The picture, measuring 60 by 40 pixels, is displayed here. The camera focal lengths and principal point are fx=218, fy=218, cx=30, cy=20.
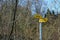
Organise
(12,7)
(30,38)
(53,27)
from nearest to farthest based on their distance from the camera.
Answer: (12,7) < (30,38) < (53,27)

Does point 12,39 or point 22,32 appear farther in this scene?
point 22,32

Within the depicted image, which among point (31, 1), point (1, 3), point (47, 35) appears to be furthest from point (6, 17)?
point (47, 35)

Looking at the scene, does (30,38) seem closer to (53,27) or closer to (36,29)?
(36,29)

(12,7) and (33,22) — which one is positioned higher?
(12,7)

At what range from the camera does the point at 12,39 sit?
476cm

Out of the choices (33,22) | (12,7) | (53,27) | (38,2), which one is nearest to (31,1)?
(38,2)

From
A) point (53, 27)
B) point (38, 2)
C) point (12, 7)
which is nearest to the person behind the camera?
point (12, 7)

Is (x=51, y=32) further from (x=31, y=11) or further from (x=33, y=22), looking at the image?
(x=31, y=11)

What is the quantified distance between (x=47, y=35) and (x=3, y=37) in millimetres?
1160

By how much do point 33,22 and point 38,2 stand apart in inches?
32.6

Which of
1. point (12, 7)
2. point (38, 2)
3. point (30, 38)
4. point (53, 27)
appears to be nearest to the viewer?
point (12, 7)

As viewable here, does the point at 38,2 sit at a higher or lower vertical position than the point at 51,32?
higher

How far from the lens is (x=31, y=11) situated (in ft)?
16.6

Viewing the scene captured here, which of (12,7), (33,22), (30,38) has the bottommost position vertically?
(30,38)
